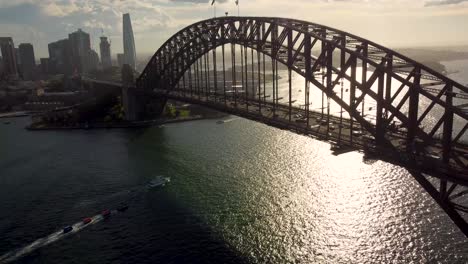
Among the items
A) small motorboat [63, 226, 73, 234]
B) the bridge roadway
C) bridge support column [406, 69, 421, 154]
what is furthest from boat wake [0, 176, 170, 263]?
bridge support column [406, 69, 421, 154]

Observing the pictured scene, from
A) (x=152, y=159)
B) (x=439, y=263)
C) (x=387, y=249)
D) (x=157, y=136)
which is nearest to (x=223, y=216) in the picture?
(x=387, y=249)

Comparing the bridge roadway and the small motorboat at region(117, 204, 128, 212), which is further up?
the bridge roadway

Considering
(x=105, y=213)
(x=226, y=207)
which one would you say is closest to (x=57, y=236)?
(x=105, y=213)

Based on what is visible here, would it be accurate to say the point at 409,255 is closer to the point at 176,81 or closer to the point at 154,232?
the point at 154,232

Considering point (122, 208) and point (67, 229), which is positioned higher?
point (122, 208)

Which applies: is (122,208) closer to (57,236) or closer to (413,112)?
(57,236)

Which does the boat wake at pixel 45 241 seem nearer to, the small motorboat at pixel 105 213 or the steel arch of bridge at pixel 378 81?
the small motorboat at pixel 105 213

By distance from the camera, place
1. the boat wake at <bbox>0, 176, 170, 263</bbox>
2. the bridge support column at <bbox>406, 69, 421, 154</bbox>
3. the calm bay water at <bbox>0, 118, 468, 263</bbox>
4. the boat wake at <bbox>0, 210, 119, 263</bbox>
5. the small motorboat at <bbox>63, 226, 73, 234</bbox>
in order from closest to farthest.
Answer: the bridge support column at <bbox>406, 69, 421, 154</bbox>
the calm bay water at <bbox>0, 118, 468, 263</bbox>
the boat wake at <bbox>0, 210, 119, 263</bbox>
the boat wake at <bbox>0, 176, 170, 263</bbox>
the small motorboat at <bbox>63, 226, 73, 234</bbox>

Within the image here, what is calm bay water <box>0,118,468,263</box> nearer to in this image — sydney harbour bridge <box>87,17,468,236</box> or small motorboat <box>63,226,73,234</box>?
small motorboat <box>63,226,73,234</box>
